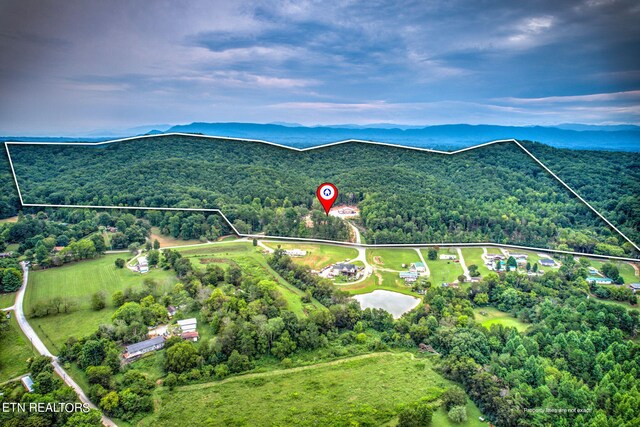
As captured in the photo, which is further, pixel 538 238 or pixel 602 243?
pixel 538 238

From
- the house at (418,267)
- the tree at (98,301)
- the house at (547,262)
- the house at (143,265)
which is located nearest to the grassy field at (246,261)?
the house at (143,265)

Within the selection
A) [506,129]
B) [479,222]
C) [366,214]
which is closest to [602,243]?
[479,222]

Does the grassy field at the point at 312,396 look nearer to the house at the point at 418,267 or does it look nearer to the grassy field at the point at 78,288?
the grassy field at the point at 78,288

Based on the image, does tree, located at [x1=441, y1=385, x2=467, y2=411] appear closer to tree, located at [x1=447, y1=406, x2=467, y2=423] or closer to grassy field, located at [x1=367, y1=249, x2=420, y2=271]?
tree, located at [x1=447, y1=406, x2=467, y2=423]

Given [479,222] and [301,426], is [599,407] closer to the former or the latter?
[301,426]

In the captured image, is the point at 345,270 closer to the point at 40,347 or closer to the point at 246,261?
the point at 246,261

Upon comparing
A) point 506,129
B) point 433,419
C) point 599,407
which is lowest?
point 433,419

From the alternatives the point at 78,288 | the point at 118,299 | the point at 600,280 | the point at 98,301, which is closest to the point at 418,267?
the point at 600,280
